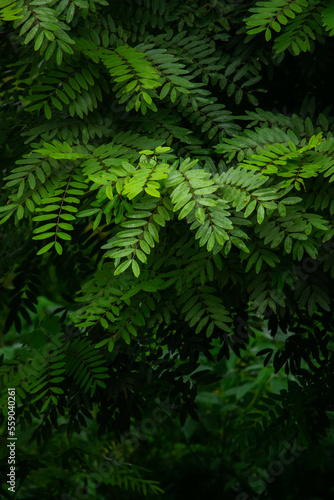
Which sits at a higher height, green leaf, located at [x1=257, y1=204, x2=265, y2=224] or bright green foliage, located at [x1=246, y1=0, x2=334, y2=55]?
bright green foliage, located at [x1=246, y1=0, x2=334, y2=55]

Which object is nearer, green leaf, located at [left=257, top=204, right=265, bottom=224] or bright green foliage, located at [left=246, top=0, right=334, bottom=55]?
green leaf, located at [left=257, top=204, right=265, bottom=224]

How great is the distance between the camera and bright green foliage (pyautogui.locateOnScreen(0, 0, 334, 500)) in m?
1.43

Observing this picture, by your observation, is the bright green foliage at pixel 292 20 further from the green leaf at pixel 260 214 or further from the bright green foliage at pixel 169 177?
the green leaf at pixel 260 214

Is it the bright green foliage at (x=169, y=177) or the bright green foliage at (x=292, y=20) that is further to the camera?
the bright green foliage at (x=292, y=20)

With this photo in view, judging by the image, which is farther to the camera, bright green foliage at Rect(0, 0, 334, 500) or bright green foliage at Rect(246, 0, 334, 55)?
bright green foliage at Rect(246, 0, 334, 55)

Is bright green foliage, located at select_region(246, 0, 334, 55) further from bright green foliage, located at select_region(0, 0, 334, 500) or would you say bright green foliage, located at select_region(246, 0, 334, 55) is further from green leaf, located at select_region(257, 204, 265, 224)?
green leaf, located at select_region(257, 204, 265, 224)

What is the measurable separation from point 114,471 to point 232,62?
1.86m

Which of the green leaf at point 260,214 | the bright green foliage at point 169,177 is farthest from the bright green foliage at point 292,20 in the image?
the green leaf at point 260,214

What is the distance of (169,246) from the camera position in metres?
1.77

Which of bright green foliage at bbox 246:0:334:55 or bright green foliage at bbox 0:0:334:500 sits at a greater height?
bright green foliage at bbox 246:0:334:55

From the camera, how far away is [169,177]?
4.60ft

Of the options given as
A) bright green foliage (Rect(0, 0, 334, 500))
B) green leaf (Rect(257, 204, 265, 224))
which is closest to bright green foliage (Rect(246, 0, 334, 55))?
bright green foliage (Rect(0, 0, 334, 500))

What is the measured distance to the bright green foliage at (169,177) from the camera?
143cm

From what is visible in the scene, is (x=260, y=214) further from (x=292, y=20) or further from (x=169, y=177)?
(x=292, y=20)
